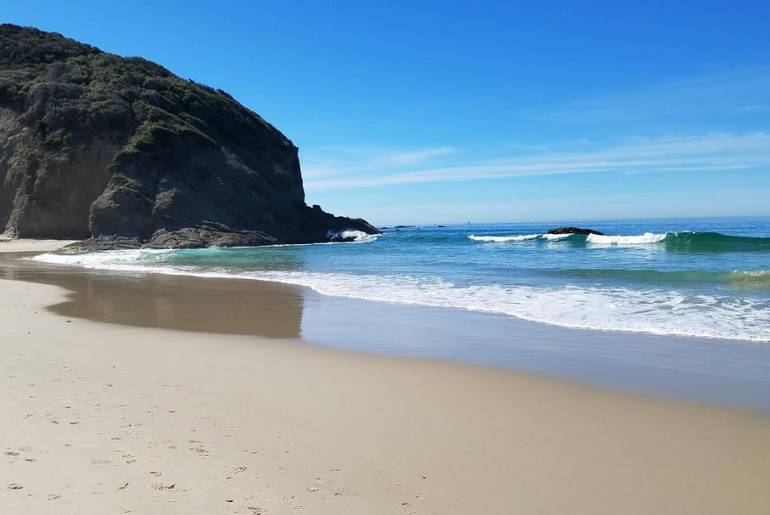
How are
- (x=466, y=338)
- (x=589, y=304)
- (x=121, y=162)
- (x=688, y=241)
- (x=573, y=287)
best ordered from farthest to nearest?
(x=121, y=162), (x=688, y=241), (x=573, y=287), (x=589, y=304), (x=466, y=338)

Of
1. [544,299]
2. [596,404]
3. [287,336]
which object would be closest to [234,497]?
[596,404]

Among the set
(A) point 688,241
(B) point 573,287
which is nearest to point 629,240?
(A) point 688,241

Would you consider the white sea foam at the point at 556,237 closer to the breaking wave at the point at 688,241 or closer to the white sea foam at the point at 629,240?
the breaking wave at the point at 688,241

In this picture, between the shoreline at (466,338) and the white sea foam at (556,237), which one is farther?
the white sea foam at (556,237)

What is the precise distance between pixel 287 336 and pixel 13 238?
39414mm

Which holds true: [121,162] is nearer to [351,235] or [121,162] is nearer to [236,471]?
[351,235]

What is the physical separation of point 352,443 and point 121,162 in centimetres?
4123

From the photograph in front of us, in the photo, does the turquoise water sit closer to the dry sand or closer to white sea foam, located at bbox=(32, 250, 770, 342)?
white sea foam, located at bbox=(32, 250, 770, 342)

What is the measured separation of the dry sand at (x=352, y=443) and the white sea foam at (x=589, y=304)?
3.86 meters

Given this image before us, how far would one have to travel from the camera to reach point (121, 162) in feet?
132

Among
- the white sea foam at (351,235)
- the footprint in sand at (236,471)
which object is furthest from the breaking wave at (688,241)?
the footprint in sand at (236,471)

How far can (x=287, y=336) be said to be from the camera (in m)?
8.59

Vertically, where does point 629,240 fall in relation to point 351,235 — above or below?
below

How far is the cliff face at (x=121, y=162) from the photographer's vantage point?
3916 centimetres
